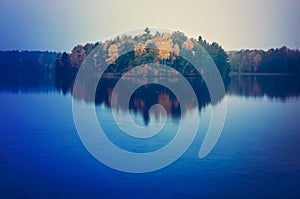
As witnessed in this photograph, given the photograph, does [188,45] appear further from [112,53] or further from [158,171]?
[158,171]

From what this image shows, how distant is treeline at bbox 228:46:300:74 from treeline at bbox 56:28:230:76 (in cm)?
1156

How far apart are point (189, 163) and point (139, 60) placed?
37596mm

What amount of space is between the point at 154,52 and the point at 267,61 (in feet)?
91.1

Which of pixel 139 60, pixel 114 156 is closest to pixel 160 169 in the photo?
pixel 114 156

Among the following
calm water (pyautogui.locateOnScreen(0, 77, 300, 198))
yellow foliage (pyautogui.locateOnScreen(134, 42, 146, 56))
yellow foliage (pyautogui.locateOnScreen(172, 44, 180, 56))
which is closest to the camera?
calm water (pyautogui.locateOnScreen(0, 77, 300, 198))

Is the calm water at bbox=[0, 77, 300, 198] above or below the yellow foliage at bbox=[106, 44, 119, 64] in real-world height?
below

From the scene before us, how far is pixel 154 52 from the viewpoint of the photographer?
4525 cm

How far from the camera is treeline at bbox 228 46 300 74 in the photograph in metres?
60.7

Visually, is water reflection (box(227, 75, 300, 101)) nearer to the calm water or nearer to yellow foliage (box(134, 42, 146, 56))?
the calm water

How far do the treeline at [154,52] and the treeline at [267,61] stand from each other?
11.6 m

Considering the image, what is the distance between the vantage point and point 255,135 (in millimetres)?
12164

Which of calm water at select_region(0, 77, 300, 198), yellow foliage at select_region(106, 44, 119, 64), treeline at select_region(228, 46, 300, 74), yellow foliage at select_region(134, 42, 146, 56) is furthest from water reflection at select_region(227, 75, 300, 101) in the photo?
treeline at select_region(228, 46, 300, 74)

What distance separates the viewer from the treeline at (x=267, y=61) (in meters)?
60.7

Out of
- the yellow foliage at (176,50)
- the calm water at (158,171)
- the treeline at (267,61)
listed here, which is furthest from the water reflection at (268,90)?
the treeline at (267,61)
